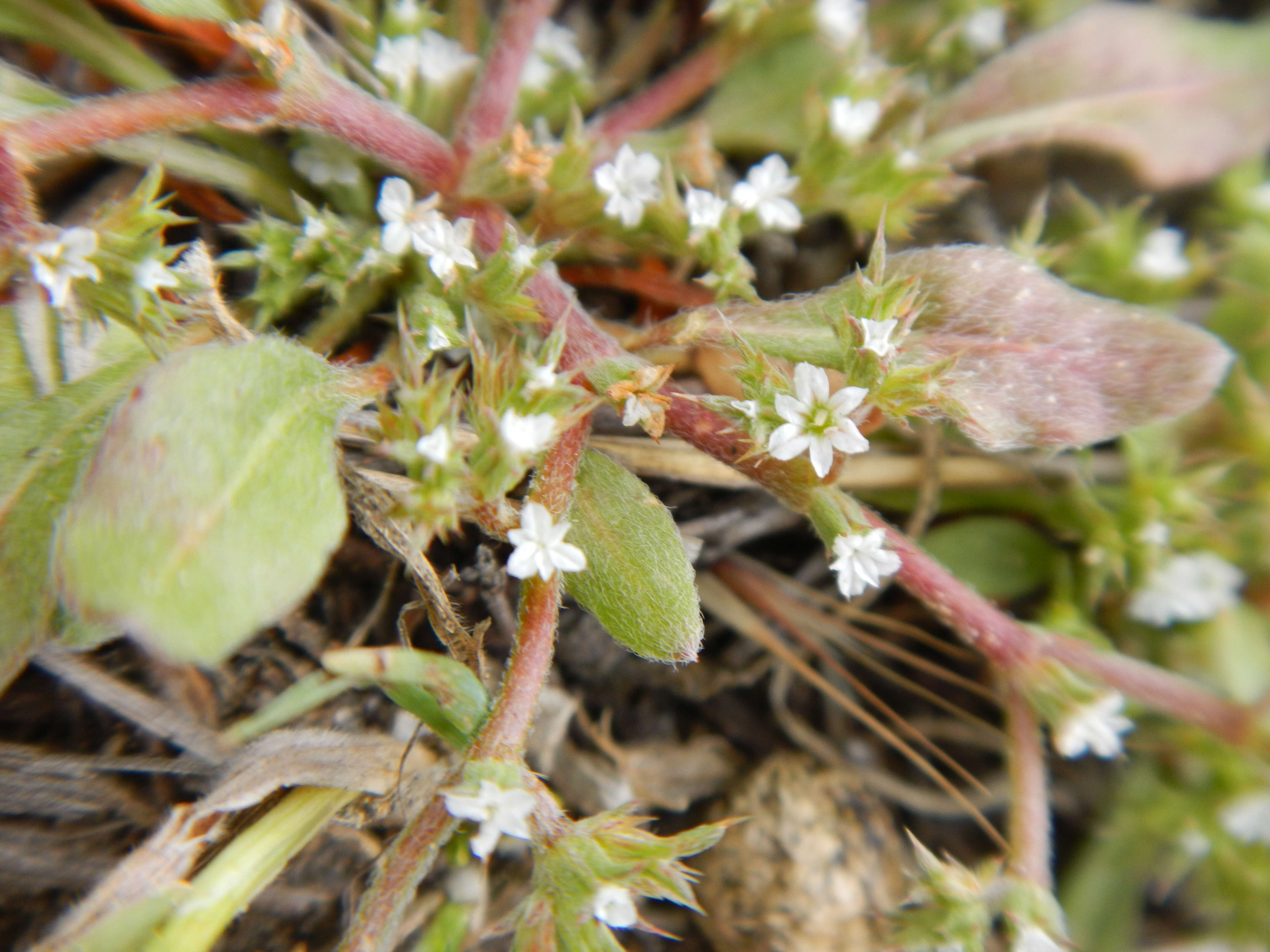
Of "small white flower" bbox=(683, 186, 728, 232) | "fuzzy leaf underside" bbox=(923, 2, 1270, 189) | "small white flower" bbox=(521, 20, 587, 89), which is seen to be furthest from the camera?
"fuzzy leaf underside" bbox=(923, 2, 1270, 189)

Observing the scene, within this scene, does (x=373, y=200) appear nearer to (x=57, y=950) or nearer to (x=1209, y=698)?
(x=57, y=950)

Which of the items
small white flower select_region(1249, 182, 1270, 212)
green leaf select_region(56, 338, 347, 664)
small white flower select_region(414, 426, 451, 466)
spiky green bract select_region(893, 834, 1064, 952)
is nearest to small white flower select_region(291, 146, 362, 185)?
green leaf select_region(56, 338, 347, 664)

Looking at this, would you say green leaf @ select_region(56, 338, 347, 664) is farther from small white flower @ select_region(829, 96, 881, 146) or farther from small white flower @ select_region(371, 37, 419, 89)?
small white flower @ select_region(829, 96, 881, 146)

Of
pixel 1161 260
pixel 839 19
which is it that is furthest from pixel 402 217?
pixel 1161 260

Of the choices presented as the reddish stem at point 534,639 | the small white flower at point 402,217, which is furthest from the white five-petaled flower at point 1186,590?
the small white flower at point 402,217

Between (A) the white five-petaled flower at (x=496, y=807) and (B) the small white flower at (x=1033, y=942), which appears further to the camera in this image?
(B) the small white flower at (x=1033, y=942)

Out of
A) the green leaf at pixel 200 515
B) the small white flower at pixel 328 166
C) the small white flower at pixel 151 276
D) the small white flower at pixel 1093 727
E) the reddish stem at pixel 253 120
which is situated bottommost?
the small white flower at pixel 1093 727

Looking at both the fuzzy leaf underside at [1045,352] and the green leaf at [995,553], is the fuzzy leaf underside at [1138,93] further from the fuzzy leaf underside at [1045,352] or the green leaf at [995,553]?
the green leaf at [995,553]
